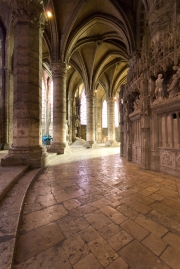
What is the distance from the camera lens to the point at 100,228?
5.27 ft

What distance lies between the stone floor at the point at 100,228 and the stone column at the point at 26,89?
185cm

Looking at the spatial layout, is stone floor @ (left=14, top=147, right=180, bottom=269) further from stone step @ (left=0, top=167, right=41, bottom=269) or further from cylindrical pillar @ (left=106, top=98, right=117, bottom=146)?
cylindrical pillar @ (left=106, top=98, right=117, bottom=146)

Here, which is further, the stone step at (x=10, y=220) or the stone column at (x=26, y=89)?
the stone column at (x=26, y=89)

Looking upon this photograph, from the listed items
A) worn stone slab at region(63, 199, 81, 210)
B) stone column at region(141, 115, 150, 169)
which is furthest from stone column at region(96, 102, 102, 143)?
worn stone slab at region(63, 199, 81, 210)

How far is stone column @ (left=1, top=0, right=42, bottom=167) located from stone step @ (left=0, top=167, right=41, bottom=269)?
1.65 meters

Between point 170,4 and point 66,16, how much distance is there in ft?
22.9

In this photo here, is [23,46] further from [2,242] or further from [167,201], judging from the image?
[167,201]

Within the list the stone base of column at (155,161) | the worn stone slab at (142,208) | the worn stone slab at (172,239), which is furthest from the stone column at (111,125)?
the worn stone slab at (172,239)

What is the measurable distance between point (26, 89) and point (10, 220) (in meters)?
4.09

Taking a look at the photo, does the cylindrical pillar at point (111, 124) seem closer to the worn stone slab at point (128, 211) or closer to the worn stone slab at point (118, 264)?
the worn stone slab at point (128, 211)

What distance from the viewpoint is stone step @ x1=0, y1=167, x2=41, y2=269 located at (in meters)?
1.14

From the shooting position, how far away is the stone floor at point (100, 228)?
3.89 feet

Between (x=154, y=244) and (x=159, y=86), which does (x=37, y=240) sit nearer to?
(x=154, y=244)

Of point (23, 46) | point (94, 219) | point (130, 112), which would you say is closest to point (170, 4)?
point (130, 112)
